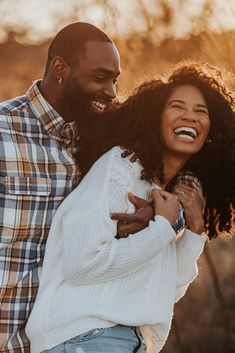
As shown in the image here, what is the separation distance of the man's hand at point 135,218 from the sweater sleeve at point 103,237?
28 millimetres

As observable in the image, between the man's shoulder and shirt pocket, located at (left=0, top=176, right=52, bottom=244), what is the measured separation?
9.2 inches

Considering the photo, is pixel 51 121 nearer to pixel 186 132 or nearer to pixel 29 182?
pixel 29 182

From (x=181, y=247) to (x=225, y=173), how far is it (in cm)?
32

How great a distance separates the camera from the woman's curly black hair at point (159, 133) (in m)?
3.88

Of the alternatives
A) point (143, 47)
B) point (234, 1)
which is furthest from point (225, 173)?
point (143, 47)

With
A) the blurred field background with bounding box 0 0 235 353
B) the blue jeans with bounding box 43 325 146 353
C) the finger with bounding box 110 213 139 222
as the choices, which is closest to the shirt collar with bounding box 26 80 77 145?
the finger with bounding box 110 213 139 222

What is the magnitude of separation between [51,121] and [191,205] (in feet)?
1.72

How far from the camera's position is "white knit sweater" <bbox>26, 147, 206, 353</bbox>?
3.63 meters

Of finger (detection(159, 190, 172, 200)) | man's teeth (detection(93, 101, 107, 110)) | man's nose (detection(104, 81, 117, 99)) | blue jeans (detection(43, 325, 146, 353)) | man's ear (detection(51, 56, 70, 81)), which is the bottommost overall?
blue jeans (detection(43, 325, 146, 353))

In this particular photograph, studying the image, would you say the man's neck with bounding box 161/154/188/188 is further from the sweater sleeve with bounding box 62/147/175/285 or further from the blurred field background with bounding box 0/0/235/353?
the blurred field background with bounding box 0/0/235/353

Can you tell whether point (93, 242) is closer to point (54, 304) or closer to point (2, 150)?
point (54, 304)

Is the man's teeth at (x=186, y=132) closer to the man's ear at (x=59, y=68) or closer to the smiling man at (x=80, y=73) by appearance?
the smiling man at (x=80, y=73)

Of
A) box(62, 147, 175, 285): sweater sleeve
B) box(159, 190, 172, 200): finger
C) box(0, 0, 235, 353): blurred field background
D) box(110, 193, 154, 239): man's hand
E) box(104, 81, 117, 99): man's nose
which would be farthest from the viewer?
box(0, 0, 235, 353): blurred field background

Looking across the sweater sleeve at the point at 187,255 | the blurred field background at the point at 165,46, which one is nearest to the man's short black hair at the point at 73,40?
the sweater sleeve at the point at 187,255
